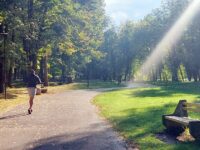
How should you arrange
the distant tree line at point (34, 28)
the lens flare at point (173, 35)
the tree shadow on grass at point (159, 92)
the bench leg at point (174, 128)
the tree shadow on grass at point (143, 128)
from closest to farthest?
the tree shadow on grass at point (143, 128), the bench leg at point (174, 128), the distant tree line at point (34, 28), the tree shadow on grass at point (159, 92), the lens flare at point (173, 35)

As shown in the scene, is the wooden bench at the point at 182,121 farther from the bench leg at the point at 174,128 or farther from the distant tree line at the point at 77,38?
the distant tree line at the point at 77,38

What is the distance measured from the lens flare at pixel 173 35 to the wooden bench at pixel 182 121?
146 feet

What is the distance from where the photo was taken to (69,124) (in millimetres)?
14984

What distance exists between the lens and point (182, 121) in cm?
1145

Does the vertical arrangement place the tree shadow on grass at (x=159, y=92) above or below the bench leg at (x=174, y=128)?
above

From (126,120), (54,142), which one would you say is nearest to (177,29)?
(126,120)

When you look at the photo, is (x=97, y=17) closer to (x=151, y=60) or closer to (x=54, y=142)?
(x=151, y=60)

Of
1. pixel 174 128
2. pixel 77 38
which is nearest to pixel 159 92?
pixel 77 38

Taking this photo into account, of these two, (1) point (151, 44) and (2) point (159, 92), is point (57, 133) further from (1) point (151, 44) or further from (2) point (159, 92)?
(1) point (151, 44)

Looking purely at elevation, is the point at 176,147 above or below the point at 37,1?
below

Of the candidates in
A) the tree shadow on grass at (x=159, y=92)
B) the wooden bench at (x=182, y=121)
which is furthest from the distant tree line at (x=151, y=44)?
the wooden bench at (x=182, y=121)

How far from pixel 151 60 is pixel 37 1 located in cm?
6135

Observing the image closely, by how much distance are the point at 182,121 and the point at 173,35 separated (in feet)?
194

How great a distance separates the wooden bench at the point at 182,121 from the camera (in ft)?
34.1
